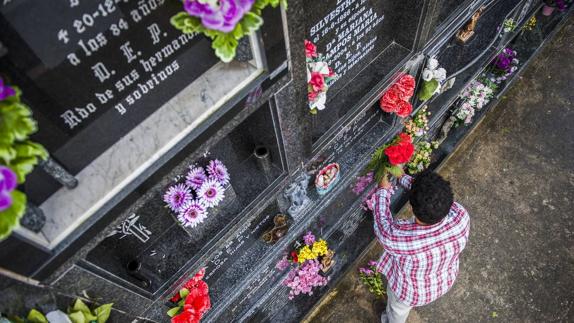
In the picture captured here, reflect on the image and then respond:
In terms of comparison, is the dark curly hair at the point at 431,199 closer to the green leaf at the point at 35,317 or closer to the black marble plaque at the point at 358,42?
the black marble plaque at the point at 358,42

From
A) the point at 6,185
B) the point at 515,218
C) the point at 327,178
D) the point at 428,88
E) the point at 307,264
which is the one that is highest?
the point at 6,185

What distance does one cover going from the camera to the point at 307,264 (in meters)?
4.28

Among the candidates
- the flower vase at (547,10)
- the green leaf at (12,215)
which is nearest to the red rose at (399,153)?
the green leaf at (12,215)

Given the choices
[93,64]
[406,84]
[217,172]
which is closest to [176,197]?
[217,172]

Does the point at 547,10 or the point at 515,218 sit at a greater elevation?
the point at 547,10

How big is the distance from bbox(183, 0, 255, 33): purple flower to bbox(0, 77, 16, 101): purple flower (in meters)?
0.65

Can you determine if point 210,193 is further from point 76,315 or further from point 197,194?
point 76,315

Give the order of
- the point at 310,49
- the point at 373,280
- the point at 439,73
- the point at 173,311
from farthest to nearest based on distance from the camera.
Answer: the point at 373,280
the point at 439,73
the point at 173,311
the point at 310,49

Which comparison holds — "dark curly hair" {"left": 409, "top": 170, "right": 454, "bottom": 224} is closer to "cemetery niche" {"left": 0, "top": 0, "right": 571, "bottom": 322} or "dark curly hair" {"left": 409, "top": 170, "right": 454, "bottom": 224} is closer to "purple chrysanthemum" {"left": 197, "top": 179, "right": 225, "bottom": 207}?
"cemetery niche" {"left": 0, "top": 0, "right": 571, "bottom": 322}

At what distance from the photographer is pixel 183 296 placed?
2828 millimetres

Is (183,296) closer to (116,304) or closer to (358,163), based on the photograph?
(116,304)

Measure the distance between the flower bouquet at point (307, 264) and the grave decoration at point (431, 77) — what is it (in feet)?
5.97

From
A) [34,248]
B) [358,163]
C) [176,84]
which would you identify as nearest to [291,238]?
[358,163]

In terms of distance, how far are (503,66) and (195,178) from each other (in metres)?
4.89
